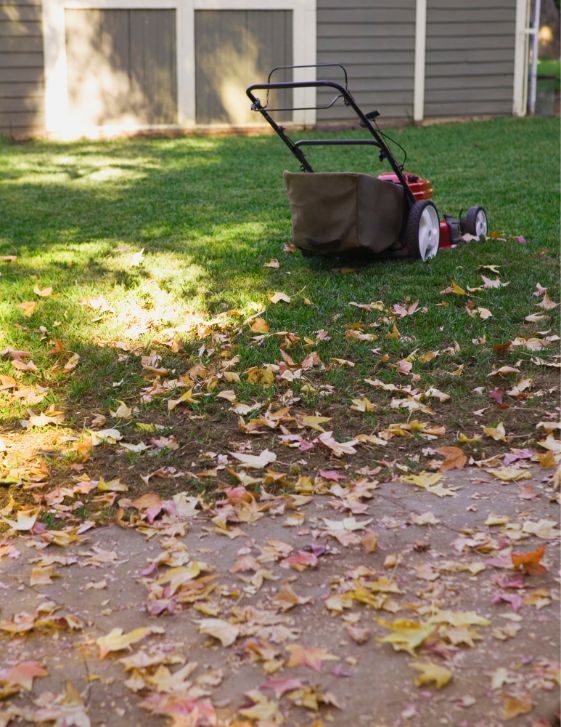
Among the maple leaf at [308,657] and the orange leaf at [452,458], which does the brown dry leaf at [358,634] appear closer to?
the maple leaf at [308,657]

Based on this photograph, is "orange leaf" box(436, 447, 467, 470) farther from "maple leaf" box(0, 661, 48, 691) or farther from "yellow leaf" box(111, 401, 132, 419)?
"maple leaf" box(0, 661, 48, 691)

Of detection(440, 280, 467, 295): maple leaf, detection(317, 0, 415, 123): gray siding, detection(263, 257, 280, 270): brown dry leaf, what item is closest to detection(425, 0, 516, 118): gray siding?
detection(317, 0, 415, 123): gray siding

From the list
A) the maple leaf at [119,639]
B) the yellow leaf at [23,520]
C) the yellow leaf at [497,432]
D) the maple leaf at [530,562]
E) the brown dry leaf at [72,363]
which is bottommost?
the maple leaf at [119,639]

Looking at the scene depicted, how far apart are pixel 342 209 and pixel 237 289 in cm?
81

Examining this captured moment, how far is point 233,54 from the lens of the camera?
567 inches

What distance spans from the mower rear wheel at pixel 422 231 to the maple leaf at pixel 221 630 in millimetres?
3886

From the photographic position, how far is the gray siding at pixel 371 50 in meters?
14.6

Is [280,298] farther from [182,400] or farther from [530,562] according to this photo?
[530,562]

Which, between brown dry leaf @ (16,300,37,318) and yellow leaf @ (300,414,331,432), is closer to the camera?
yellow leaf @ (300,414,331,432)

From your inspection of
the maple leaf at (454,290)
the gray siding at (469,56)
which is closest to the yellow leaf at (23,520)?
the maple leaf at (454,290)

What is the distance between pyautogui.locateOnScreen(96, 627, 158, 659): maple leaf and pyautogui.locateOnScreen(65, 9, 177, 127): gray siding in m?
12.1

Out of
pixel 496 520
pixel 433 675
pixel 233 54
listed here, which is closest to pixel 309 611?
pixel 433 675

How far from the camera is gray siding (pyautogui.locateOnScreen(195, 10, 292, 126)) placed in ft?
46.9

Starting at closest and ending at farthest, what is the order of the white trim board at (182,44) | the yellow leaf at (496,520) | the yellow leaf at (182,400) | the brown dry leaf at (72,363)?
the yellow leaf at (496,520), the yellow leaf at (182,400), the brown dry leaf at (72,363), the white trim board at (182,44)
